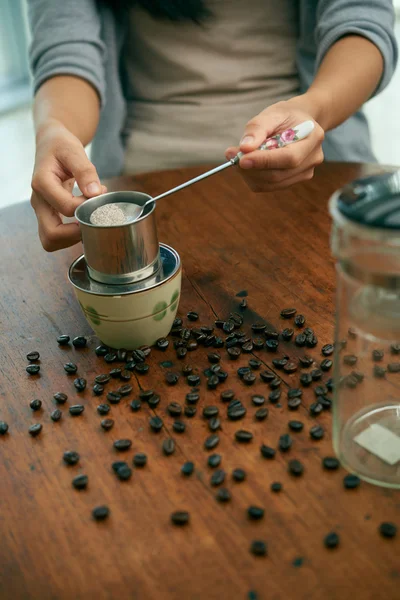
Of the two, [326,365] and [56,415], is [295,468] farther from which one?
[56,415]

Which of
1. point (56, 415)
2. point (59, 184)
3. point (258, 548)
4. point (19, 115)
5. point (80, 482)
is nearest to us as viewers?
point (258, 548)

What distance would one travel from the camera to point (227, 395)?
33.9 inches

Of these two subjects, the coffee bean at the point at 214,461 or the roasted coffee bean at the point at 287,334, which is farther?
the roasted coffee bean at the point at 287,334

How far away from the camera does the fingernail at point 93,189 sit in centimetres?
103


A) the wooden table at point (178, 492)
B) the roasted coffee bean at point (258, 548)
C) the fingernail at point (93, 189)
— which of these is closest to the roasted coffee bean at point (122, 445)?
the wooden table at point (178, 492)

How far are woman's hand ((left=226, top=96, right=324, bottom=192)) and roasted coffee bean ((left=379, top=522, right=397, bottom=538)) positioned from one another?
569 mm

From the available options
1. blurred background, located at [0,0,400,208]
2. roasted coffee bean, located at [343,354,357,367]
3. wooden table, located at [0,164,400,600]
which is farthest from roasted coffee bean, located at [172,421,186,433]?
blurred background, located at [0,0,400,208]

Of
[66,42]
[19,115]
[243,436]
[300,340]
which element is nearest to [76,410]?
[243,436]

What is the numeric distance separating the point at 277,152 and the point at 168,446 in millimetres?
502

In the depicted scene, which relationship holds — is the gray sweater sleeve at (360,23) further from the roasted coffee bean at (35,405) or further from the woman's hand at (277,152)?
the roasted coffee bean at (35,405)

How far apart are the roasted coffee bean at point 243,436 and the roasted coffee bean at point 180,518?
0.13 metres

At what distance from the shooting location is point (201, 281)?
1138mm

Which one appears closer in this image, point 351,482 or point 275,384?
point 351,482

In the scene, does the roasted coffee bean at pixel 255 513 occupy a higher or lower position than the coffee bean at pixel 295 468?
higher
